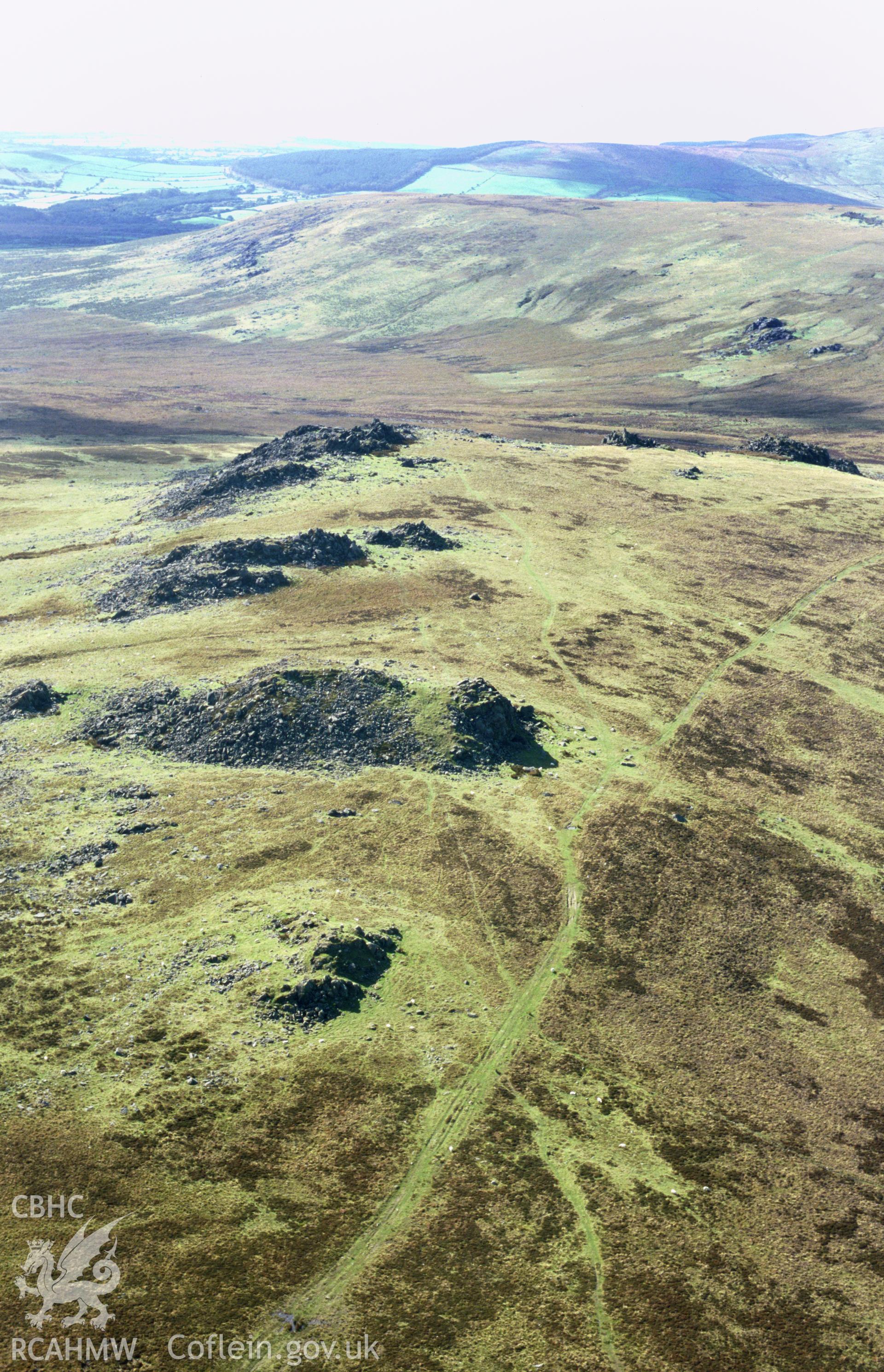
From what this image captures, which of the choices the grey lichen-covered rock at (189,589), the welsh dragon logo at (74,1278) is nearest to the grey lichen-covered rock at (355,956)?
the welsh dragon logo at (74,1278)

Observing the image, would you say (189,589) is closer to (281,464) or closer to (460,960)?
(281,464)

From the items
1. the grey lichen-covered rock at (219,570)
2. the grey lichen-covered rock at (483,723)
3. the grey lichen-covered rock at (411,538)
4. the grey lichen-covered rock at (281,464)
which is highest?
the grey lichen-covered rock at (281,464)

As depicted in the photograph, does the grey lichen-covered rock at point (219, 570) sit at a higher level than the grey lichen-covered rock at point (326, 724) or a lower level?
higher

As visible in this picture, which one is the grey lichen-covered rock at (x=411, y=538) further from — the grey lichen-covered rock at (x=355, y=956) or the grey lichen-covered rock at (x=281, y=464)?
the grey lichen-covered rock at (x=355, y=956)

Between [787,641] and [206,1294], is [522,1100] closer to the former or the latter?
[206,1294]

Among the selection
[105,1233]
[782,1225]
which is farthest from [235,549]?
[782,1225]

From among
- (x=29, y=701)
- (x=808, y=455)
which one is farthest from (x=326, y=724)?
(x=808, y=455)
